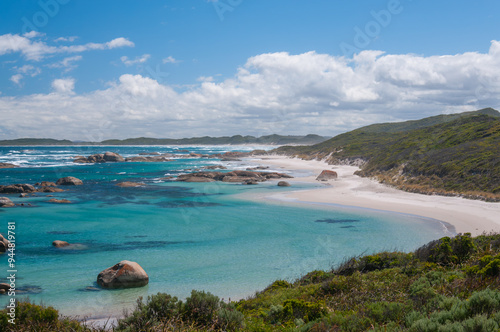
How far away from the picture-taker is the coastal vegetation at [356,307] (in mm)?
5488

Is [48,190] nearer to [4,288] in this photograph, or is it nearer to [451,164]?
[4,288]

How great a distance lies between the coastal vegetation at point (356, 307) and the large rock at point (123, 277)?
203 inches

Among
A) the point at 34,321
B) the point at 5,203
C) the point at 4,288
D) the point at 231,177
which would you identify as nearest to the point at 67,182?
the point at 5,203

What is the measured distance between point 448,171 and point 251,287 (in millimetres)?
29164

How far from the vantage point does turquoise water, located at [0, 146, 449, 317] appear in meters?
12.6

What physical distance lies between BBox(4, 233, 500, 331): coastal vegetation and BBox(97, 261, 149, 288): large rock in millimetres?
5158

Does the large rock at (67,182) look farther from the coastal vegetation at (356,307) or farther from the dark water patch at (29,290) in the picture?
the coastal vegetation at (356,307)

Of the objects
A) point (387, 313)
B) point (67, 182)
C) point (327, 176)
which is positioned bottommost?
point (67, 182)

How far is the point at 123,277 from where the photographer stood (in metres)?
12.4

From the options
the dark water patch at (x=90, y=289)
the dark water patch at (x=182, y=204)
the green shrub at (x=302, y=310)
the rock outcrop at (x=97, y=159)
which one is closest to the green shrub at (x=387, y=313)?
the green shrub at (x=302, y=310)

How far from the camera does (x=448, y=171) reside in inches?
1326

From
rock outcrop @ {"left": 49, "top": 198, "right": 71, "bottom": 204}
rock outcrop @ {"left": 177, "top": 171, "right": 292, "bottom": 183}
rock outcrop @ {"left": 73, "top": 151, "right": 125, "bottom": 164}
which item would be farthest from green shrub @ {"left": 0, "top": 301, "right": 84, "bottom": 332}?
rock outcrop @ {"left": 73, "top": 151, "right": 125, "bottom": 164}

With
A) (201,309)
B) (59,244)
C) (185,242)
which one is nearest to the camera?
(201,309)

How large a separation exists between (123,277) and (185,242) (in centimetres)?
703
